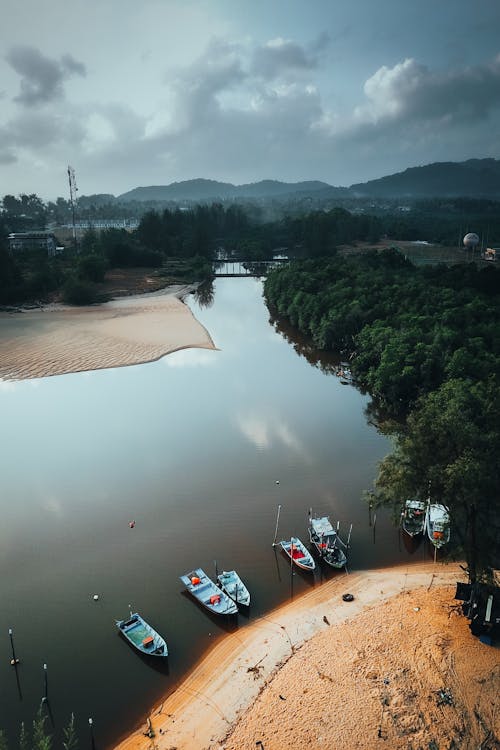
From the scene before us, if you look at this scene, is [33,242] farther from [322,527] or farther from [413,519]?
[413,519]

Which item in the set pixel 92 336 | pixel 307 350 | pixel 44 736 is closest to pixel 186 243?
pixel 92 336

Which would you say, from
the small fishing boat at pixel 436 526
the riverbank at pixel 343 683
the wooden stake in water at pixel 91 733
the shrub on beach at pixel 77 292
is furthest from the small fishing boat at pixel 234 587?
the shrub on beach at pixel 77 292

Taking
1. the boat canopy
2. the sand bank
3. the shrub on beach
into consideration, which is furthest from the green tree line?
the shrub on beach

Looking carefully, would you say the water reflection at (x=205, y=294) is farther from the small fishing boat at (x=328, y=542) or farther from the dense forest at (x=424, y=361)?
the small fishing boat at (x=328, y=542)

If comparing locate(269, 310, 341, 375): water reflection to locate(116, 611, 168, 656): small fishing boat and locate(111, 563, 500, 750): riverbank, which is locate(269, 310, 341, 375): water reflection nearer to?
locate(111, 563, 500, 750): riverbank

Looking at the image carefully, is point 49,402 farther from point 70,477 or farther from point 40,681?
A: point 40,681

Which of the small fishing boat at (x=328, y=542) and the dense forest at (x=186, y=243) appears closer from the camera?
the small fishing boat at (x=328, y=542)
